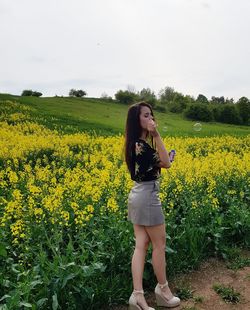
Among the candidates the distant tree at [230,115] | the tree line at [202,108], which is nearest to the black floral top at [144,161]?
the tree line at [202,108]

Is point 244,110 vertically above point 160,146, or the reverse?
point 244,110

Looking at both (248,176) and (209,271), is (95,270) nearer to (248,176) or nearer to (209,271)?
(209,271)

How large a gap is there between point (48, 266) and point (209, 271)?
2.57 metres

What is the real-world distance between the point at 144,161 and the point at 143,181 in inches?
8.9

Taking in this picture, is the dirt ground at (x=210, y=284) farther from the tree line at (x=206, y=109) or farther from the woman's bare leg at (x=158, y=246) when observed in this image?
the tree line at (x=206, y=109)

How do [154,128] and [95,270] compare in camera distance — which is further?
[95,270]

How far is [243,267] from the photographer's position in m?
6.55

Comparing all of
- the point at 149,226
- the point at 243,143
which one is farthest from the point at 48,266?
the point at 243,143

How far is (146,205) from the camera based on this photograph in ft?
15.8

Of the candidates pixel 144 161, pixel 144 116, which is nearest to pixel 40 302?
pixel 144 161

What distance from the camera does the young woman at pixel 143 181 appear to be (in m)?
4.80

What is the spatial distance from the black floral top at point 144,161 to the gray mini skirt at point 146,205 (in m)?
0.08

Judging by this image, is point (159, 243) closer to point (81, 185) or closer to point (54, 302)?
point (54, 302)

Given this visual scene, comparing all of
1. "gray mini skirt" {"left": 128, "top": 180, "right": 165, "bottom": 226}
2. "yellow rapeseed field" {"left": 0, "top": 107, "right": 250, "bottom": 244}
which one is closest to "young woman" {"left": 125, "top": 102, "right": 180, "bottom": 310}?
"gray mini skirt" {"left": 128, "top": 180, "right": 165, "bottom": 226}
